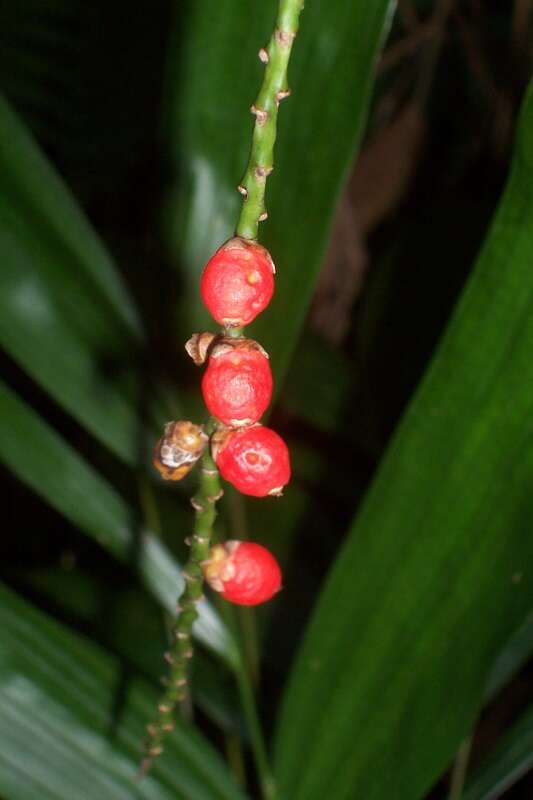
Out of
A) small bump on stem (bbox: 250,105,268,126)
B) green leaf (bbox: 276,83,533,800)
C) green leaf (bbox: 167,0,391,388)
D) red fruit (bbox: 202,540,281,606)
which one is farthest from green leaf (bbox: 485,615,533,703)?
small bump on stem (bbox: 250,105,268,126)

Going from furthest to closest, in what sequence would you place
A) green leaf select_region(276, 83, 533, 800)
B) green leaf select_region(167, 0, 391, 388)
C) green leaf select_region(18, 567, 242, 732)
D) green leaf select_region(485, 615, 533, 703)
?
1. green leaf select_region(18, 567, 242, 732)
2. green leaf select_region(485, 615, 533, 703)
3. green leaf select_region(167, 0, 391, 388)
4. green leaf select_region(276, 83, 533, 800)

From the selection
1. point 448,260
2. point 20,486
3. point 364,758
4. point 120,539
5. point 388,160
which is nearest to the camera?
point 364,758

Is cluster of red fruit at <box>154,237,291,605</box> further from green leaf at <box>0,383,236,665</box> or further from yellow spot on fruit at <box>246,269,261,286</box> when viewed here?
green leaf at <box>0,383,236,665</box>

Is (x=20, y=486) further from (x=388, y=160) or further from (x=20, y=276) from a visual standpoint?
(x=388, y=160)

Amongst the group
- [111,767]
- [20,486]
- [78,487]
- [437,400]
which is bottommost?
[20,486]

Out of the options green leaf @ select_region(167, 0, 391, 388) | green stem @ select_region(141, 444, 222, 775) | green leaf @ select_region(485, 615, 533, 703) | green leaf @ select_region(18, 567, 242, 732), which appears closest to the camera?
green stem @ select_region(141, 444, 222, 775)

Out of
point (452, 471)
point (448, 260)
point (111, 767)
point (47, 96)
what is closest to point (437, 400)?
point (452, 471)

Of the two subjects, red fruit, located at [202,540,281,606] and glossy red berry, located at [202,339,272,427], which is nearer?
glossy red berry, located at [202,339,272,427]
